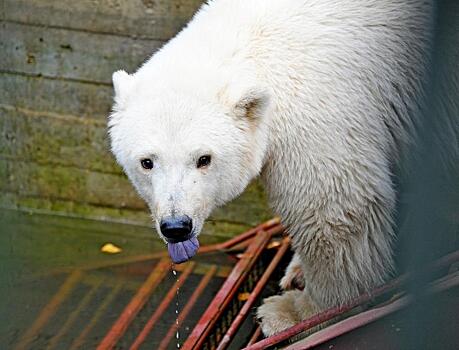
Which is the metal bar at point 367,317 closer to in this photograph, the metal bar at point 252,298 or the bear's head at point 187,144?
the bear's head at point 187,144

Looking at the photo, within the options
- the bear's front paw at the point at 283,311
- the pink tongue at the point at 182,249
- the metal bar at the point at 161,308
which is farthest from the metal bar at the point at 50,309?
the pink tongue at the point at 182,249

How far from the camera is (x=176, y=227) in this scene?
3.61m

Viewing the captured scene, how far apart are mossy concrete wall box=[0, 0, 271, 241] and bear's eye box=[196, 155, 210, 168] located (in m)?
2.00

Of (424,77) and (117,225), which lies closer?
(424,77)

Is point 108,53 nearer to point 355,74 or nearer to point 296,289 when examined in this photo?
point 296,289

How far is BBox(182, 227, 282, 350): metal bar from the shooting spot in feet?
14.8

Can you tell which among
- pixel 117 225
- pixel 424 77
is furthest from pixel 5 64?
pixel 424 77

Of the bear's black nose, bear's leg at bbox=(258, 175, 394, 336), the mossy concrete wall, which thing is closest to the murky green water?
the mossy concrete wall

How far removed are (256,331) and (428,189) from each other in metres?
2.12

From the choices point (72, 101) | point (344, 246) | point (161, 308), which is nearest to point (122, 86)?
point (344, 246)

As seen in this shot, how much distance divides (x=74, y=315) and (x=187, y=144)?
185 cm

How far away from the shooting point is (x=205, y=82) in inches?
148

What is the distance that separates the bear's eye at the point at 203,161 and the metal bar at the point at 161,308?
137 cm

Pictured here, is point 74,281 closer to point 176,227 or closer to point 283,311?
point 283,311
